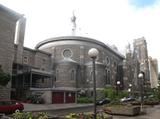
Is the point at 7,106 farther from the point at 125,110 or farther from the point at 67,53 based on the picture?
the point at 67,53

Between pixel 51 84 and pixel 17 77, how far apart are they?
10418 mm

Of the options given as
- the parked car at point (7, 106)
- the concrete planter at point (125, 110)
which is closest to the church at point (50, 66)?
Result: the parked car at point (7, 106)

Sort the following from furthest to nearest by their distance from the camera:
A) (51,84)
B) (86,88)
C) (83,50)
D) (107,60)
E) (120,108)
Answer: (107,60)
(83,50)
(86,88)
(51,84)
(120,108)

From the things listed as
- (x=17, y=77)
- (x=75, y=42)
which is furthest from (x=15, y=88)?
(x=75, y=42)

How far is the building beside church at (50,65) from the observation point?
3403 centimetres

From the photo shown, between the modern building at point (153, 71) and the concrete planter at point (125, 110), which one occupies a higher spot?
the modern building at point (153, 71)

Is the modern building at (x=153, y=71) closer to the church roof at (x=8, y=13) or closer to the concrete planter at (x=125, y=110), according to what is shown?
the church roof at (x=8, y=13)

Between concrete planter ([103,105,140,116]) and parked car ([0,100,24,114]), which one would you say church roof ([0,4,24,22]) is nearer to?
parked car ([0,100,24,114])

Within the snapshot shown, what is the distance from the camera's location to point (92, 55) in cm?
1125

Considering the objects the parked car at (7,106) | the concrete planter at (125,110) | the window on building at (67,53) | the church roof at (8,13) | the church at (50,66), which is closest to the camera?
the concrete planter at (125,110)

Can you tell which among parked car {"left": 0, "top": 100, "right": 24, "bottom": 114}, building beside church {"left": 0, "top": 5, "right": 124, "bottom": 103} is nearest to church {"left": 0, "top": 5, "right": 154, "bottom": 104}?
building beside church {"left": 0, "top": 5, "right": 124, "bottom": 103}

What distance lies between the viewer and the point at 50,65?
192 ft

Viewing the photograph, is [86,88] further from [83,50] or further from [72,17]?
[72,17]

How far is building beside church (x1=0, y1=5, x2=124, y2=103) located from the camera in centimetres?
3403
